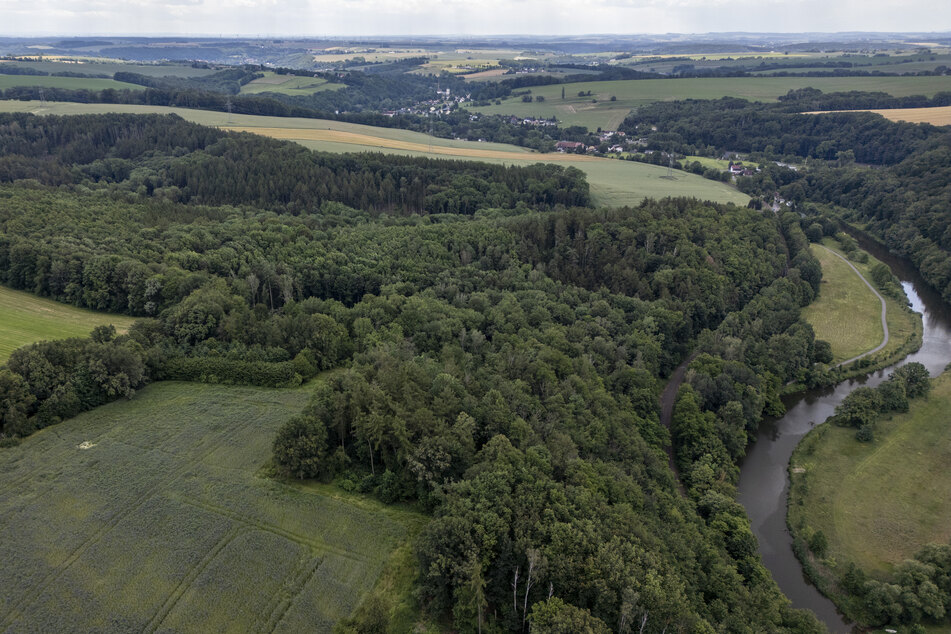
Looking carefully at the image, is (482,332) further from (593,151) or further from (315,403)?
(593,151)

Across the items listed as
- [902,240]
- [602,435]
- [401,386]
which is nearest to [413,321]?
[401,386]

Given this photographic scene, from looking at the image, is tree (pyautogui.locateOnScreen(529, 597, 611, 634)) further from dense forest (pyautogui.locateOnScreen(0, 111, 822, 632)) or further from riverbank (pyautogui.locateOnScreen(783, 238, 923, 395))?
riverbank (pyautogui.locateOnScreen(783, 238, 923, 395))

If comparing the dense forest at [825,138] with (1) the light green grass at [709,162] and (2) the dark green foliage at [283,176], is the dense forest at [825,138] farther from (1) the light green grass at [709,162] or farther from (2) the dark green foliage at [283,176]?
(2) the dark green foliage at [283,176]

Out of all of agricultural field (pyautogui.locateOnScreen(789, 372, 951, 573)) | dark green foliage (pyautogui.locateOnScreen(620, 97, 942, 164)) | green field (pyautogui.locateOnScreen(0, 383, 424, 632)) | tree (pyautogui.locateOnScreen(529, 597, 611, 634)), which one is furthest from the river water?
dark green foliage (pyautogui.locateOnScreen(620, 97, 942, 164))

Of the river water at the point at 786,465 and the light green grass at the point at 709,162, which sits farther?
the light green grass at the point at 709,162

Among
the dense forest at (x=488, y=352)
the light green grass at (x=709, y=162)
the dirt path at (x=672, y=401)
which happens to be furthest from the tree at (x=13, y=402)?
the light green grass at (x=709, y=162)

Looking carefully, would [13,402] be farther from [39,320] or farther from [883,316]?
[883,316]
